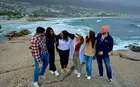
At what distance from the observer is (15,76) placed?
32.9ft

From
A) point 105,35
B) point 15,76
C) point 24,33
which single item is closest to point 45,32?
point 105,35

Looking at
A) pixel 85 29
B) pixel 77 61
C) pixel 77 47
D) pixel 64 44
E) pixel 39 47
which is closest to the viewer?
pixel 39 47

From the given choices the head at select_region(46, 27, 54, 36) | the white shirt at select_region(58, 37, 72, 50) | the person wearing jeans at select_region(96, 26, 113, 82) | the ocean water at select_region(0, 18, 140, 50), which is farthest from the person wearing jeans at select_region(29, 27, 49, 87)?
the ocean water at select_region(0, 18, 140, 50)

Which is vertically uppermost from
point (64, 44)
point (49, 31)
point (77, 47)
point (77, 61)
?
point (49, 31)

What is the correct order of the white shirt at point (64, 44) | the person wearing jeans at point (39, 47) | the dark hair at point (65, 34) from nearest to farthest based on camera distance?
the person wearing jeans at point (39, 47) < the dark hair at point (65, 34) < the white shirt at point (64, 44)

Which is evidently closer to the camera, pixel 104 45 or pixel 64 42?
pixel 104 45

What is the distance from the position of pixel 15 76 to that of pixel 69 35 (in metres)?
3.09

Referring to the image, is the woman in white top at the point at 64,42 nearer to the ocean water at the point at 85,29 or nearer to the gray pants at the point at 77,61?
the gray pants at the point at 77,61

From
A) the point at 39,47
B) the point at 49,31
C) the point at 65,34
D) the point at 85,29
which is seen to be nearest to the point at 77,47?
the point at 65,34

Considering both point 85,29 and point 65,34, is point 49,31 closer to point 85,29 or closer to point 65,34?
point 65,34

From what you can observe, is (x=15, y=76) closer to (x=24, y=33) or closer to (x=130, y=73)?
(x=130, y=73)

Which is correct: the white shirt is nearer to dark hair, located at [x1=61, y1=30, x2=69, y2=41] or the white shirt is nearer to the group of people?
the group of people

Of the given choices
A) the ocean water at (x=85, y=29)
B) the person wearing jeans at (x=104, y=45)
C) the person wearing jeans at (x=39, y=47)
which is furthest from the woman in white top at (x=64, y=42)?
the ocean water at (x=85, y=29)

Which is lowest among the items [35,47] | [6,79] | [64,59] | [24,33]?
[24,33]
